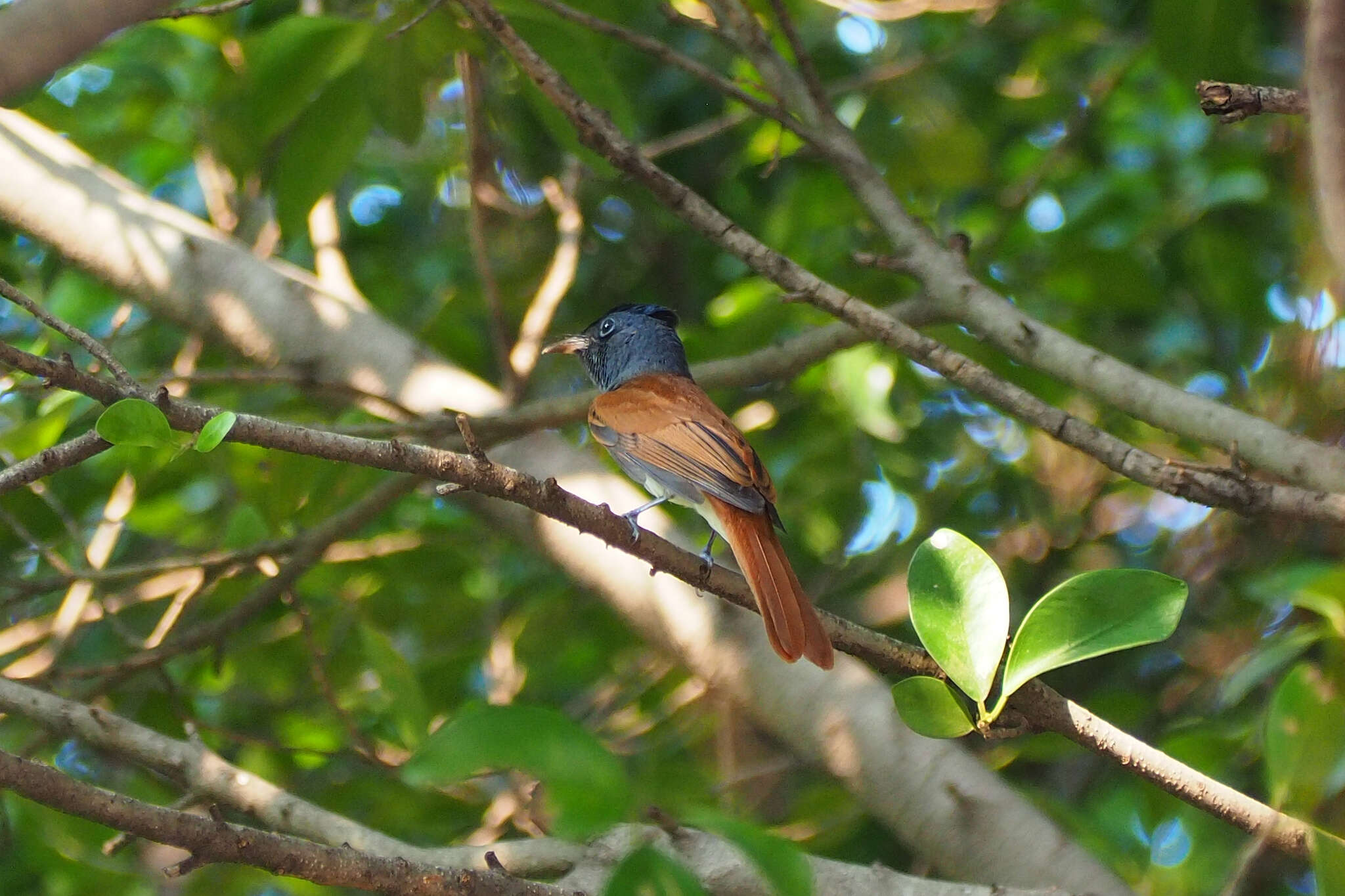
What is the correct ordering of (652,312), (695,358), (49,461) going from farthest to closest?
(652,312)
(695,358)
(49,461)

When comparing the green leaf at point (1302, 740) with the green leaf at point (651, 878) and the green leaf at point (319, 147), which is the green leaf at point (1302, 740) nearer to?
the green leaf at point (651, 878)

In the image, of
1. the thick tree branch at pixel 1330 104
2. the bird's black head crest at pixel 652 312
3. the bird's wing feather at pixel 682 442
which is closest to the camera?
the thick tree branch at pixel 1330 104

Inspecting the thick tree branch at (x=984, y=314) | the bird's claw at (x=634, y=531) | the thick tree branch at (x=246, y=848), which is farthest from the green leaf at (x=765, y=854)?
the thick tree branch at (x=984, y=314)

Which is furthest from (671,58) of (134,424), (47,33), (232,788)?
(47,33)

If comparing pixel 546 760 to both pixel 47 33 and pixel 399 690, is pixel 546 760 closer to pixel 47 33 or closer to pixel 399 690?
pixel 47 33

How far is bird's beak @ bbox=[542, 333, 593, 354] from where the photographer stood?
15.8ft

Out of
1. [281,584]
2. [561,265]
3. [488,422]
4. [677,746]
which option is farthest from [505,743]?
[677,746]

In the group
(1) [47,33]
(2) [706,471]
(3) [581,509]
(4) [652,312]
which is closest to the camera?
(1) [47,33]

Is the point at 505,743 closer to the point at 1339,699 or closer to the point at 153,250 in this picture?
the point at 1339,699

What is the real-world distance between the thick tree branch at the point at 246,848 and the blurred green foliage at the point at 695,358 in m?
1.13

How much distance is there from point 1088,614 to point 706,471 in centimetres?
167

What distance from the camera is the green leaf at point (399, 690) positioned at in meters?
2.91

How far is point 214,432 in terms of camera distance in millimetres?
1833

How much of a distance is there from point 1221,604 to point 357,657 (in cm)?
337
